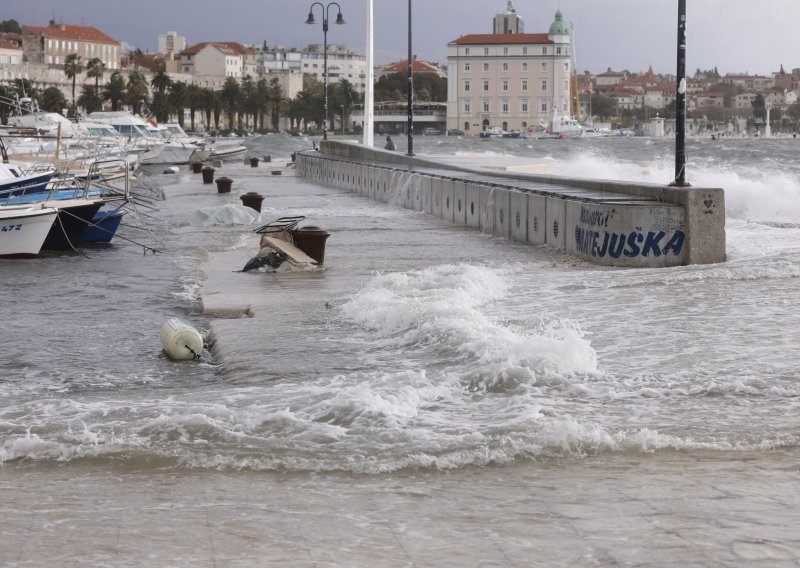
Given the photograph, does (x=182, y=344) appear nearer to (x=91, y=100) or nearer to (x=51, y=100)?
(x=51, y=100)

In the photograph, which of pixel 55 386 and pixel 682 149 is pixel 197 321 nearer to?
pixel 55 386

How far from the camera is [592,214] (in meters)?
21.0

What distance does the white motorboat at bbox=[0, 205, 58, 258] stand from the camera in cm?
2341

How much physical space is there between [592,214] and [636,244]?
1419 millimetres

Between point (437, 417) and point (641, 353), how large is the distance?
11.0ft

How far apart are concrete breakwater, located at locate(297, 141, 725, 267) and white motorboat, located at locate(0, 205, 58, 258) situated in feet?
32.6

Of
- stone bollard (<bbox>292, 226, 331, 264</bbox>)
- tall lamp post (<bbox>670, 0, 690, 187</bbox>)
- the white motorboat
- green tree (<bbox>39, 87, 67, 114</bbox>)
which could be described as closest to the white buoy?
stone bollard (<bbox>292, 226, 331, 264</bbox>)

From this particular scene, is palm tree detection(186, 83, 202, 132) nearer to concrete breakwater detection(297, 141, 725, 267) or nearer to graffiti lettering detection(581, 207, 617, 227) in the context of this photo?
concrete breakwater detection(297, 141, 725, 267)

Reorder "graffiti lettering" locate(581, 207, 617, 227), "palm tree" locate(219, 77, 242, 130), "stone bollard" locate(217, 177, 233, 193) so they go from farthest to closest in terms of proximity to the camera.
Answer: "palm tree" locate(219, 77, 242, 130), "stone bollard" locate(217, 177, 233, 193), "graffiti lettering" locate(581, 207, 617, 227)

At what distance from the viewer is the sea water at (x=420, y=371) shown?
830 centimetres

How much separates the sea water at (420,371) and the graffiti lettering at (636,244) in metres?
0.67

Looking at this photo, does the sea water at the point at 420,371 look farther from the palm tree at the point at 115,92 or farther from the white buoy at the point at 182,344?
the palm tree at the point at 115,92

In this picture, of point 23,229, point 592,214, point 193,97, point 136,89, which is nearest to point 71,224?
point 23,229

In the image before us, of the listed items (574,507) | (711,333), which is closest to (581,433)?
(574,507)
